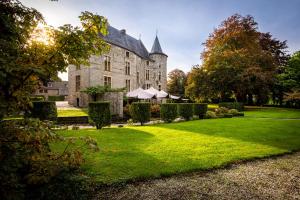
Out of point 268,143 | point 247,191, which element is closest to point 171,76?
point 268,143

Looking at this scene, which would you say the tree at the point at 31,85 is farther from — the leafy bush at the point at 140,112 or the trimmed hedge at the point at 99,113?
the leafy bush at the point at 140,112

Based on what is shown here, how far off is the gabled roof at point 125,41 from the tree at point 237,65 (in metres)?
11.5

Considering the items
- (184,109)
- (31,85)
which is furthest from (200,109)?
(31,85)

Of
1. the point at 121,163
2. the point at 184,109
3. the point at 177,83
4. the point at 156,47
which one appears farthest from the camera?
the point at 177,83

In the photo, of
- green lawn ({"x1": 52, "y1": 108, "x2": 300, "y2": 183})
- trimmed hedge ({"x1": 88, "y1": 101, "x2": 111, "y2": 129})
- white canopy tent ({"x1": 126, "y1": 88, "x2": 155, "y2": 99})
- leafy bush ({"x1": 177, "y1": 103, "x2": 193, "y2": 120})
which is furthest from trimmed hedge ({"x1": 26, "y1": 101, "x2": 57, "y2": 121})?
white canopy tent ({"x1": 126, "y1": 88, "x2": 155, "y2": 99})

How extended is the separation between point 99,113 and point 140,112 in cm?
325

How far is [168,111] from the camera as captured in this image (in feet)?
52.3

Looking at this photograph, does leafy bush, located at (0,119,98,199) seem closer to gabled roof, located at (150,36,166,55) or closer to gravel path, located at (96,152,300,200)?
gravel path, located at (96,152,300,200)

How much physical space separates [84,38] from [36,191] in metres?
2.62

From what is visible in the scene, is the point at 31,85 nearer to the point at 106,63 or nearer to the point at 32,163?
the point at 32,163

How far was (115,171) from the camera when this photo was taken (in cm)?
495

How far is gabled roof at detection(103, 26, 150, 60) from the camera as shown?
101 ft

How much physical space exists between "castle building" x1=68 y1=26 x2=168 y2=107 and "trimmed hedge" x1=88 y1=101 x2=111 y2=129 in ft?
44.9

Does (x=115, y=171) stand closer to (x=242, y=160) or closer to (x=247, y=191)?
(x=247, y=191)
